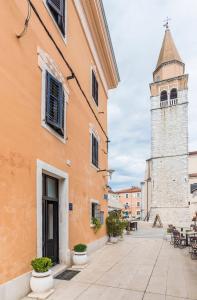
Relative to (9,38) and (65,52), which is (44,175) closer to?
(9,38)

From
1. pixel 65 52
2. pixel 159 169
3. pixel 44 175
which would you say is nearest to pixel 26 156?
pixel 44 175

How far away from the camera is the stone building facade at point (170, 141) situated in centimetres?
3622

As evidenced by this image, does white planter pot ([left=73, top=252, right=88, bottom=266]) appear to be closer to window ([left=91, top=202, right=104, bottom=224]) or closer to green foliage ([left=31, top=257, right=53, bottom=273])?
green foliage ([left=31, top=257, right=53, bottom=273])

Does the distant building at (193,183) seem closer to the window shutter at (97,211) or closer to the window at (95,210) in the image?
the window at (95,210)

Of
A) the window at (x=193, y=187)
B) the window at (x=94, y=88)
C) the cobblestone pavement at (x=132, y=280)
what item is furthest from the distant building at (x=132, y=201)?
the cobblestone pavement at (x=132, y=280)

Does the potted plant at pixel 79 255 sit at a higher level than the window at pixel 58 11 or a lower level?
lower

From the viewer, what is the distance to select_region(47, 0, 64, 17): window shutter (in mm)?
7123

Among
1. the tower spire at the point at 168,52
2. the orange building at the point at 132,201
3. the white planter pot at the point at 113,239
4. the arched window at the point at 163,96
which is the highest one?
the tower spire at the point at 168,52

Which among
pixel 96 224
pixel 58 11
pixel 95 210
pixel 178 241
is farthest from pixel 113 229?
pixel 58 11

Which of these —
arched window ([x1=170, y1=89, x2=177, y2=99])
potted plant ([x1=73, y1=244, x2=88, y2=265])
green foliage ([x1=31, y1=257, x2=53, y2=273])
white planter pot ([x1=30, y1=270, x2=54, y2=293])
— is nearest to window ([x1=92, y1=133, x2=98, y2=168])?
potted plant ([x1=73, y1=244, x2=88, y2=265])

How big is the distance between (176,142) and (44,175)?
33428 millimetres

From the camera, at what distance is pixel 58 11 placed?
24.7 feet

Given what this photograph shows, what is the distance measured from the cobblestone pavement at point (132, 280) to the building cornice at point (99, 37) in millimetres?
8888

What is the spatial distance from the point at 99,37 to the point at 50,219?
8862mm
